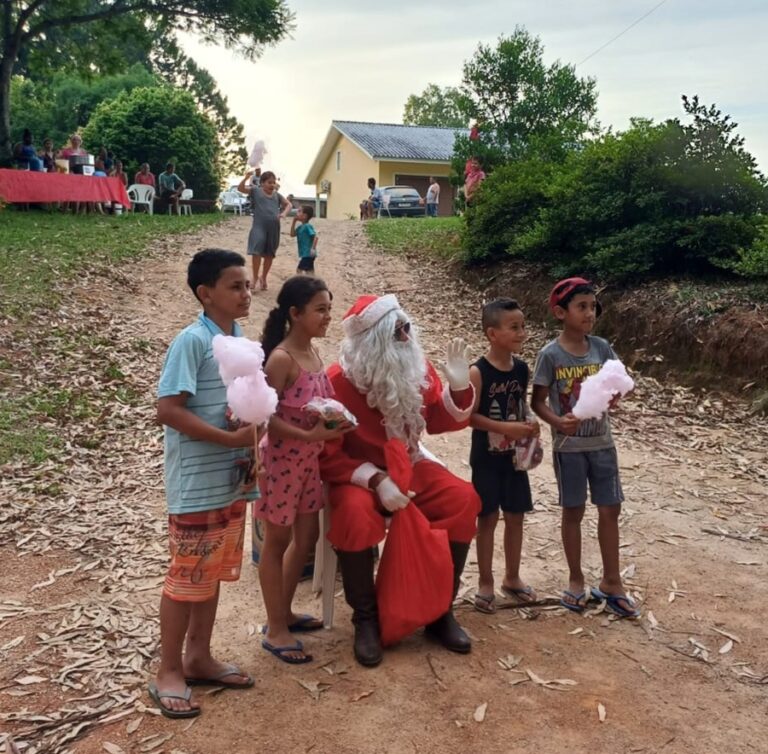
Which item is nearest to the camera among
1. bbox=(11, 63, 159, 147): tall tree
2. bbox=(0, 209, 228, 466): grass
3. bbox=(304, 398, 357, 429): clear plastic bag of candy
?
bbox=(304, 398, 357, 429): clear plastic bag of candy

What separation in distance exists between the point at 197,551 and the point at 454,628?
1405 mm

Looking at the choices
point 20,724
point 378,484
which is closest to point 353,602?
point 378,484

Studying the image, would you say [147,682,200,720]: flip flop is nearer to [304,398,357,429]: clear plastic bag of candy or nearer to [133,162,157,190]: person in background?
[304,398,357,429]: clear plastic bag of candy

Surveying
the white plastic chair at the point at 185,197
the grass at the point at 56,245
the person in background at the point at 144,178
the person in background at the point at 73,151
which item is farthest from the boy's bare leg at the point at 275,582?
the white plastic chair at the point at 185,197

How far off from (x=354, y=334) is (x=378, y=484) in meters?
0.77

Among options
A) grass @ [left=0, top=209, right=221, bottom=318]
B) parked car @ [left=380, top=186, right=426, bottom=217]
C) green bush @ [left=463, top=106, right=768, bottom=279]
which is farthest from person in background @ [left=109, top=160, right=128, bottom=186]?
green bush @ [left=463, top=106, right=768, bottom=279]

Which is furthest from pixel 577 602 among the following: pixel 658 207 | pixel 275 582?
pixel 658 207

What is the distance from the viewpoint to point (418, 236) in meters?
17.8

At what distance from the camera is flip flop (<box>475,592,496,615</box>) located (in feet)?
14.1

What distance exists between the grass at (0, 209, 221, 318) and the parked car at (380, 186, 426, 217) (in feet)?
40.8

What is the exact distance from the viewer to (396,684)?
3.57m

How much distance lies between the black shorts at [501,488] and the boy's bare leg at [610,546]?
41 cm

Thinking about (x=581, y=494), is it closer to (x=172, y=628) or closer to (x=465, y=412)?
(x=465, y=412)

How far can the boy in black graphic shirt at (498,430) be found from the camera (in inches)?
163
